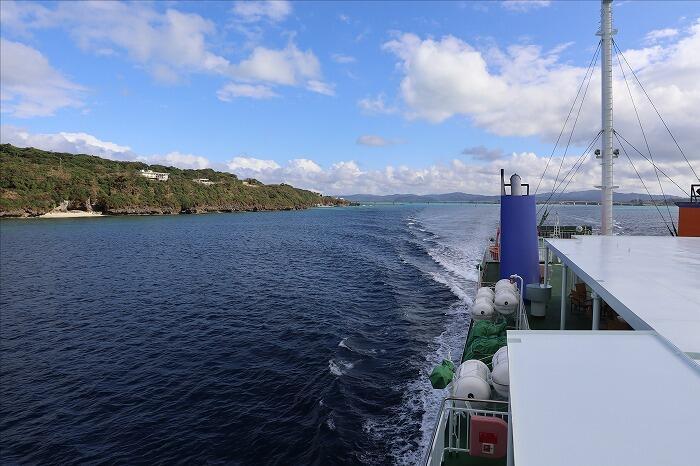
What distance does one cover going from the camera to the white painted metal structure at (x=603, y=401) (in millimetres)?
4000

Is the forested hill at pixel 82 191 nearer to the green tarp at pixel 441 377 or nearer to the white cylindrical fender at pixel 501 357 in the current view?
the green tarp at pixel 441 377

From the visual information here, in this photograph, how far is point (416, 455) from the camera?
40.9 ft

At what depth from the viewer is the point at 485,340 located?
13016 mm

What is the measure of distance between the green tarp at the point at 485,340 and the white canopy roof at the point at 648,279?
320 centimetres

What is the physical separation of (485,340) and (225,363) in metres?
12.3

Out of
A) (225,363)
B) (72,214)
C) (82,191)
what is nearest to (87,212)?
(72,214)

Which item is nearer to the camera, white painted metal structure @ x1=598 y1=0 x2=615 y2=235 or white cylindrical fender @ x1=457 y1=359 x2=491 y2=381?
white cylindrical fender @ x1=457 y1=359 x2=491 y2=381

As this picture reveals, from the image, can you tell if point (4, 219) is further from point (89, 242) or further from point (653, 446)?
point (653, 446)

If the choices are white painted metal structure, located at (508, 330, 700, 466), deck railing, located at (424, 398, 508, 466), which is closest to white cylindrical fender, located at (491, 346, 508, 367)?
deck railing, located at (424, 398, 508, 466)

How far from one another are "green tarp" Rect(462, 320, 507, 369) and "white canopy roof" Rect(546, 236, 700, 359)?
3197mm

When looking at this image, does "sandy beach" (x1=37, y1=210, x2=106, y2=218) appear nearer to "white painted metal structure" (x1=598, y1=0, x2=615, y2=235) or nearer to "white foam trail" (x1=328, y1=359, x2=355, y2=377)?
"white foam trail" (x1=328, y1=359, x2=355, y2=377)

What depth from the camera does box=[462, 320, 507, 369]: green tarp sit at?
1232 centimetres

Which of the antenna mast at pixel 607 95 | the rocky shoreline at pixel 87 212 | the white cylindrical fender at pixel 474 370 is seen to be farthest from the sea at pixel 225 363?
the rocky shoreline at pixel 87 212

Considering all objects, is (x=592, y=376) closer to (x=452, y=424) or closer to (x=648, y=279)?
(x=452, y=424)
